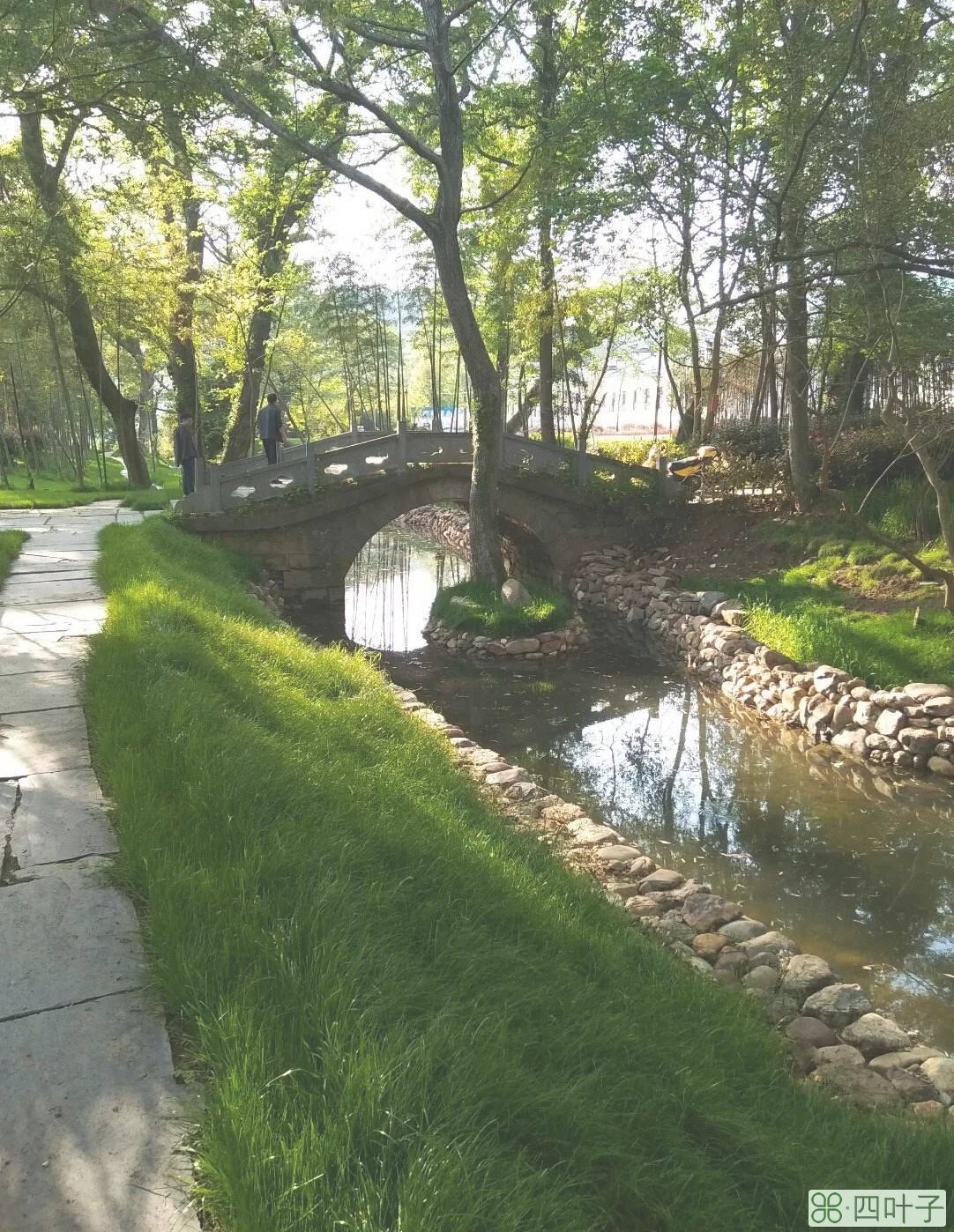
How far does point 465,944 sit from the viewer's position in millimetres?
2537

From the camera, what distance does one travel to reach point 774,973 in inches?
146

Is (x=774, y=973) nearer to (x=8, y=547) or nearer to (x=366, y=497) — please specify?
(x=8, y=547)

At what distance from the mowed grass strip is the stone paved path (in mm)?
89

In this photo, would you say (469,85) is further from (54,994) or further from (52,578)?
(54,994)

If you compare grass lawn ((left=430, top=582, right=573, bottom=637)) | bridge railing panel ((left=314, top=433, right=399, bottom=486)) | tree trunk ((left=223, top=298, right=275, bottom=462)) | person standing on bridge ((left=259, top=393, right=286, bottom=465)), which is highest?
tree trunk ((left=223, top=298, right=275, bottom=462))

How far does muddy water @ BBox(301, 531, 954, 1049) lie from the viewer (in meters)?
4.50

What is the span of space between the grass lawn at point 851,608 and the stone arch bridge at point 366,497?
3.14 m

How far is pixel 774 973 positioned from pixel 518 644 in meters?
7.03

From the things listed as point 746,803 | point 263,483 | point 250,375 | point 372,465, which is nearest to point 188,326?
point 250,375

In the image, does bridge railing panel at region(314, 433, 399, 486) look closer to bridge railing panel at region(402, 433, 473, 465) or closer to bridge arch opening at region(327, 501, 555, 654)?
bridge railing panel at region(402, 433, 473, 465)

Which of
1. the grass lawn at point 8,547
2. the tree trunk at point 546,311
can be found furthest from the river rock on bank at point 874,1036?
the tree trunk at point 546,311

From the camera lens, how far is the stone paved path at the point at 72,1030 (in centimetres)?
152

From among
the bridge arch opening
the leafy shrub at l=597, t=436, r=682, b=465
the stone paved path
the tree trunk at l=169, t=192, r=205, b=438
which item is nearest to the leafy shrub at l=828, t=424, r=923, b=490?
the leafy shrub at l=597, t=436, r=682, b=465

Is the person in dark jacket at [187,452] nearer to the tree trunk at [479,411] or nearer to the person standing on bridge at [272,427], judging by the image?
the person standing on bridge at [272,427]
